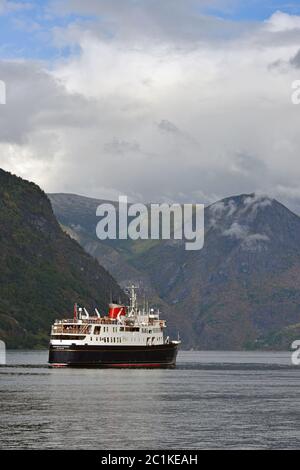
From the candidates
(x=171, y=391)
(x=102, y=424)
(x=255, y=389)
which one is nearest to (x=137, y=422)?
(x=102, y=424)

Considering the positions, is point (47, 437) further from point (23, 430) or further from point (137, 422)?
point (137, 422)

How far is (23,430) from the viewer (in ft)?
379

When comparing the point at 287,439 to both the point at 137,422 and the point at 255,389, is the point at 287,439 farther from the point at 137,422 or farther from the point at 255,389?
the point at 255,389

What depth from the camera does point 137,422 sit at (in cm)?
12725
